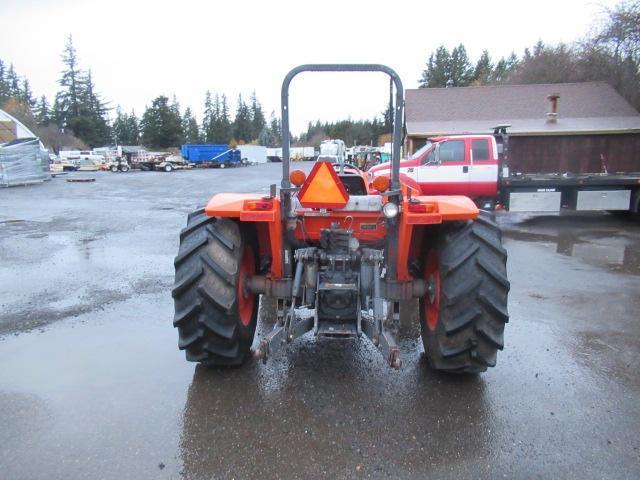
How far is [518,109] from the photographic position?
885 inches

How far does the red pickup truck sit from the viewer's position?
42.1 feet

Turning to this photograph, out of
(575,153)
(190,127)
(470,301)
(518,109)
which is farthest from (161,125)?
(470,301)

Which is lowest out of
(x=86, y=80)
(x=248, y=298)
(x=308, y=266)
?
(x=248, y=298)

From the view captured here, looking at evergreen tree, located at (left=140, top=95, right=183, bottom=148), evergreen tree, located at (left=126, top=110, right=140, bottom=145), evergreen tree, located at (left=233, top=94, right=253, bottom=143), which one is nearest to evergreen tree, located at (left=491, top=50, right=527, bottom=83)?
evergreen tree, located at (left=140, top=95, right=183, bottom=148)

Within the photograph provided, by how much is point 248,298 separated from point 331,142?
952 cm

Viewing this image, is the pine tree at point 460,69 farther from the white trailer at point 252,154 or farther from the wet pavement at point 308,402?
the wet pavement at point 308,402

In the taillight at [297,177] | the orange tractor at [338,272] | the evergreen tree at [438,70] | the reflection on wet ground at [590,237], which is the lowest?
the reflection on wet ground at [590,237]

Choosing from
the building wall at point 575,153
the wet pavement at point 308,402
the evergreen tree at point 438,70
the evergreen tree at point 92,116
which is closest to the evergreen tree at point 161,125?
the evergreen tree at point 92,116

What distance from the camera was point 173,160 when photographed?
161ft

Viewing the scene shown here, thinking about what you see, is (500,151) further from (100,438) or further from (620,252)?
(100,438)

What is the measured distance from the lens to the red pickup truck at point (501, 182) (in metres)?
12.8

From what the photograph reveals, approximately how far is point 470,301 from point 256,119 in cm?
10700

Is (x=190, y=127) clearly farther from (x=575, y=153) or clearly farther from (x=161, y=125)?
(x=575, y=153)

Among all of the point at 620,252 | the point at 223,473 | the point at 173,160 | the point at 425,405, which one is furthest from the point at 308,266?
the point at 173,160
